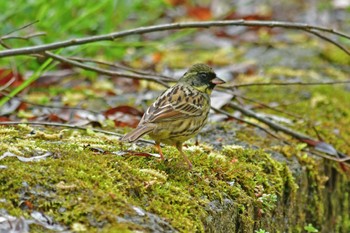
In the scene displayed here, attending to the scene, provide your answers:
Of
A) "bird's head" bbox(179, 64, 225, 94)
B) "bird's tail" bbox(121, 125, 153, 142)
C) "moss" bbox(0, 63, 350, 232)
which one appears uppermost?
"bird's head" bbox(179, 64, 225, 94)

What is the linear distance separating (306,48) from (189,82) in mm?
4782

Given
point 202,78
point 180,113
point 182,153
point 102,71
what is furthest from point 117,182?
point 102,71

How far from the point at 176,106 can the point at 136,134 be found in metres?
0.49

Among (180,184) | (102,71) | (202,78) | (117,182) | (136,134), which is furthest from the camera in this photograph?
(102,71)

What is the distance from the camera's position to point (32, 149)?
3.86 metres

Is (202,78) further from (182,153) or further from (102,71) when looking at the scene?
(102,71)

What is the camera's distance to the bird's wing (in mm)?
4352

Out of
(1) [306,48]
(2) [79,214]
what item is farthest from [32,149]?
(1) [306,48]

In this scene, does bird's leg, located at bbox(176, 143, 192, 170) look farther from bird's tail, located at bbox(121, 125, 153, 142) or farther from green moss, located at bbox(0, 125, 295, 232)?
bird's tail, located at bbox(121, 125, 153, 142)

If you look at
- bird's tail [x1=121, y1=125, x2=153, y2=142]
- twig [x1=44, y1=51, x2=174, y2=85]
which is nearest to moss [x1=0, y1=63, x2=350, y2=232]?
bird's tail [x1=121, y1=125, x2=153, y2=142]

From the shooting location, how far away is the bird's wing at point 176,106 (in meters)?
4.35

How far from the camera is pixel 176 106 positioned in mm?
4520

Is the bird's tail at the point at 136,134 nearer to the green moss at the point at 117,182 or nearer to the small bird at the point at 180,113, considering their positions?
the small bird at the point at 180,113

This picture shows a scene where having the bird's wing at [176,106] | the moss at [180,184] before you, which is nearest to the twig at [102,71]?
the moss at [180,184]
